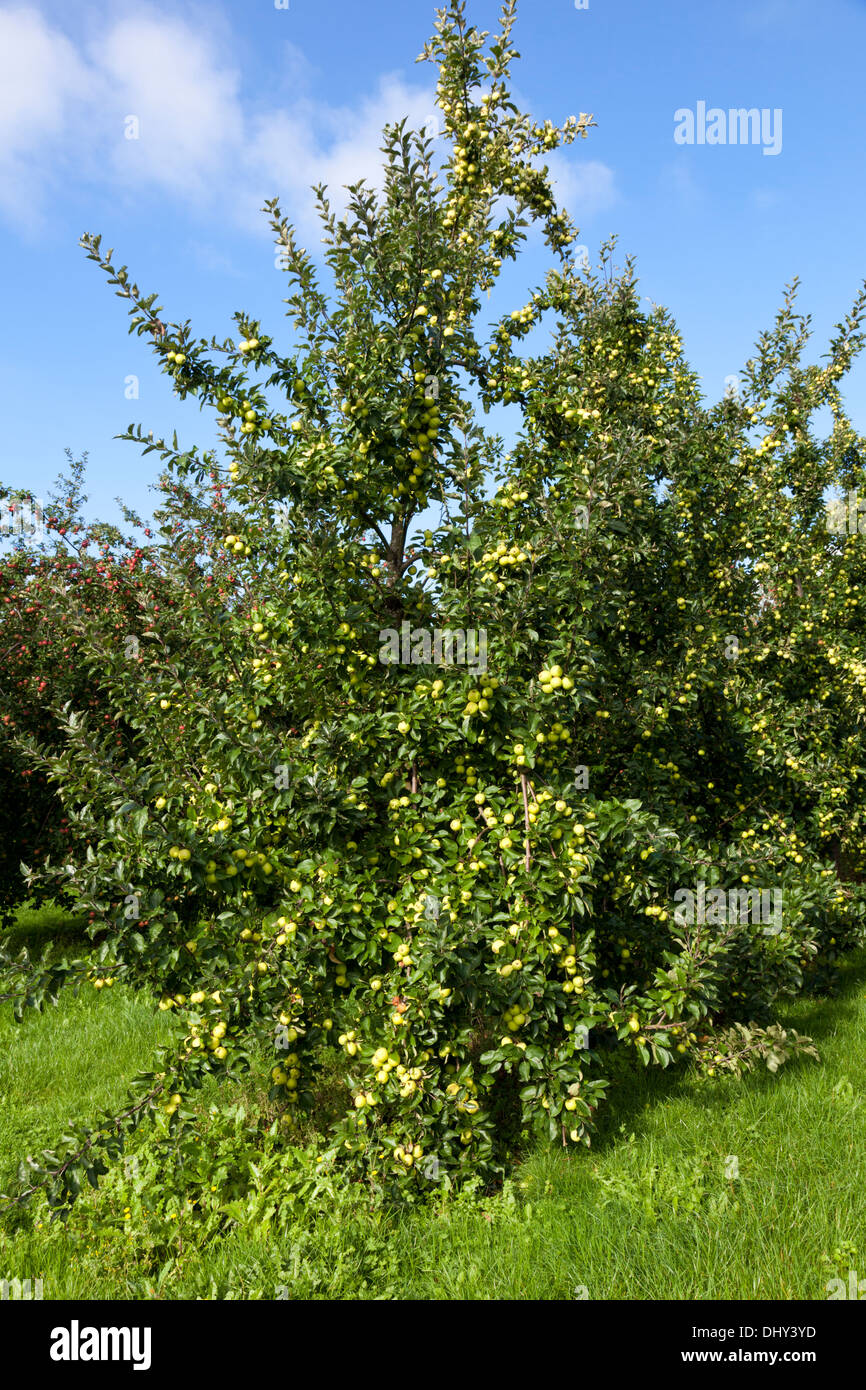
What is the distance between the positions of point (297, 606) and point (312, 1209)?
9.77 ft

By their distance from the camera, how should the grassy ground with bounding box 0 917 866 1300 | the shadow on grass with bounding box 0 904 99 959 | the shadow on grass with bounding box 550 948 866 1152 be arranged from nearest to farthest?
the grassy ground with bounding box 0 917 866 1300 < the shadow on grass with bounding box 550 948 866 1152 < the shadow on grass with bounding box 0 904 99 959

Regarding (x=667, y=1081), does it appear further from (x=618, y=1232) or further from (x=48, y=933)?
(x=48, y=933)

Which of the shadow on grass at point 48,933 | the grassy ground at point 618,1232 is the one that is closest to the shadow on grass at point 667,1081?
the grassy ground at point 618,1232

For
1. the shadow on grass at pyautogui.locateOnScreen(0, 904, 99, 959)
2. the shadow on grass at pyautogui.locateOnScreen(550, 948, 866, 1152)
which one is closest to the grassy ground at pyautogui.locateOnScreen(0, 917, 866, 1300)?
the shadow on grass at pyautogui.locateOnScreen(550, 948, 866, 1152)

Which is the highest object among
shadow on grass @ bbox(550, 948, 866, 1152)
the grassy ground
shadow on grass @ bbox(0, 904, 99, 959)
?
shadow on grass @ bbox(0, 904, 99, 959)

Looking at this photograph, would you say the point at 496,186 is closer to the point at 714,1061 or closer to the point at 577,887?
the point at 577,887

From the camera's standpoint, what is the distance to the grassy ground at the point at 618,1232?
3262 mm

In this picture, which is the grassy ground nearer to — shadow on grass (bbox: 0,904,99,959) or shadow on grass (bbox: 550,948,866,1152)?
shadow on grass (bbox: 550,948,866,1152)

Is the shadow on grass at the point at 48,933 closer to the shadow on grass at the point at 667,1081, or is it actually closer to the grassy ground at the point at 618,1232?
the grassy ground at the point at 618,1232

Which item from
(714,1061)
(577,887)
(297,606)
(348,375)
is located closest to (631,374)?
(348,375)

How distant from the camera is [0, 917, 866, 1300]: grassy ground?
3262 mm

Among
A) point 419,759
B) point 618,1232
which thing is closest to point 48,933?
point 419,759

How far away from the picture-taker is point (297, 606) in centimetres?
409
